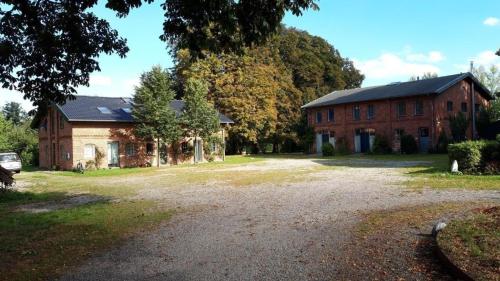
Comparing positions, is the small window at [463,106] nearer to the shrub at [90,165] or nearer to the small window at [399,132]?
the small window at [399,132]

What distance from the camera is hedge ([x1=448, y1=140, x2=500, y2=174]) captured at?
745 inches

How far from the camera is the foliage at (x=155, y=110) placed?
36.9 metres

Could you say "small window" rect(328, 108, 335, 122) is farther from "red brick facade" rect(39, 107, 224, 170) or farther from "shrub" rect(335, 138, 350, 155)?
"red brick facade" rect(39, 107, 224, 170)

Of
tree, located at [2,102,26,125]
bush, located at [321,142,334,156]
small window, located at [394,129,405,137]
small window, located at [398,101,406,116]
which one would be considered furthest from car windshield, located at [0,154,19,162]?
tree, located at [2,102,26,125]

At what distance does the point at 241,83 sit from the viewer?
5278 centimetres

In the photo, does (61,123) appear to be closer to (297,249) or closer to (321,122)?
(321,122)

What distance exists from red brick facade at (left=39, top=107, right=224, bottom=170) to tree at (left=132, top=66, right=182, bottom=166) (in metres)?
1.76

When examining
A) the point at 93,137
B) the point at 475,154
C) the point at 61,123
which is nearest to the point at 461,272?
the point at 475,154

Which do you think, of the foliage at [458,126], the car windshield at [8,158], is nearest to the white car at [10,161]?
the car windshield at [8,158]

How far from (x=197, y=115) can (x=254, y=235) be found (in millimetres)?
31562

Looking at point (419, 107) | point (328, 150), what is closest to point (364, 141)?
point (328, 150)

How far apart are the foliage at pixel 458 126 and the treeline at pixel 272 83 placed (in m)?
15.6

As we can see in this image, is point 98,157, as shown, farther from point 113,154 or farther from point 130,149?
point 130,149

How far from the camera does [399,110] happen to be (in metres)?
43.5
